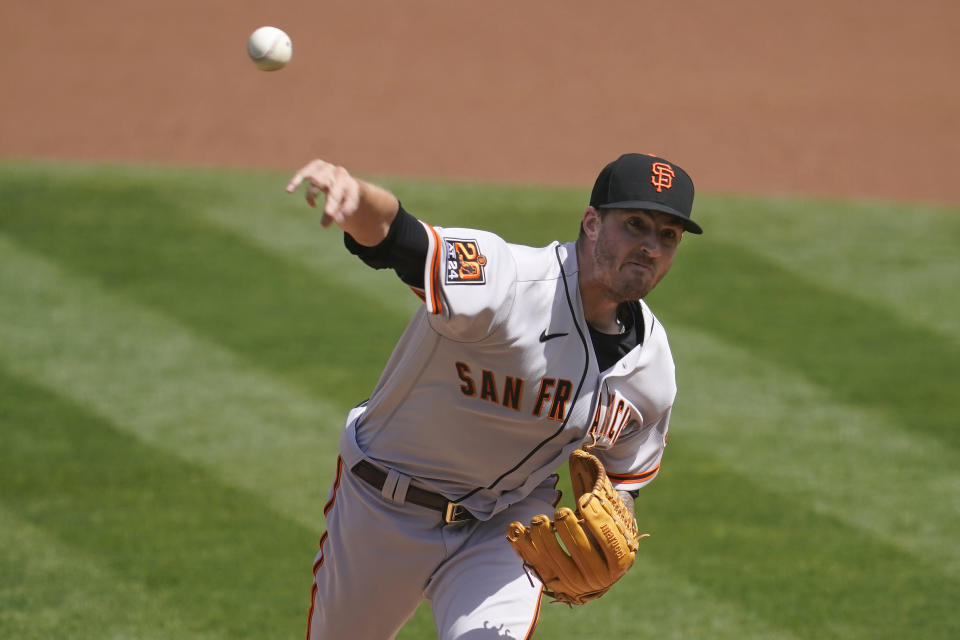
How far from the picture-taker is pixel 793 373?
25.1 feet

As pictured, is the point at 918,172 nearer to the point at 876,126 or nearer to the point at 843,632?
the point at 876,126

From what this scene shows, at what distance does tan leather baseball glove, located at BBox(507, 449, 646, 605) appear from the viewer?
3463mm

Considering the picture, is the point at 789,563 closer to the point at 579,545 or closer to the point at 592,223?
the point at 579,545

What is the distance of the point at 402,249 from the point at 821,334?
5682 mm

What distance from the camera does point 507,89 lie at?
1286cm

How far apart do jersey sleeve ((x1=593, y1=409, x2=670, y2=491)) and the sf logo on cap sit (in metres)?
0.80

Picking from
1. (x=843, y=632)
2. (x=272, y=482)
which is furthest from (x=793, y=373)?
(x=272, y=482)

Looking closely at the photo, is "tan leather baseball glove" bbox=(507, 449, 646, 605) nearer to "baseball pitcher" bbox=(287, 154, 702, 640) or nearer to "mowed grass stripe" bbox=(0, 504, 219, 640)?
"baseball pitcher" bbox=(287, 154, 702, 640)

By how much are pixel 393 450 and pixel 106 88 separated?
9.48 metres

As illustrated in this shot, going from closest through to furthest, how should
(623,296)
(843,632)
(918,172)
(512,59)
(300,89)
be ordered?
(623,296) < (843,632) < (918,172) < (300,89) < (512,59)

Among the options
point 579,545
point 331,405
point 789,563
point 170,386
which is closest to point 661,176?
point 579,545

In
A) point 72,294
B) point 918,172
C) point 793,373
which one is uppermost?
point 918,172

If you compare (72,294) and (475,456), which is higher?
(475,456)

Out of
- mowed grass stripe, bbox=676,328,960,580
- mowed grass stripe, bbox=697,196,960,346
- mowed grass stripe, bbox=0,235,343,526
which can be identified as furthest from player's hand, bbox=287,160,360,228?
mowed grass stripe, bbox=697,196,960,346
